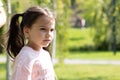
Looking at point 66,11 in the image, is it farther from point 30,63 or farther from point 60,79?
point 30,63

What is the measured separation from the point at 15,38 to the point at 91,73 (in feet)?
23.9

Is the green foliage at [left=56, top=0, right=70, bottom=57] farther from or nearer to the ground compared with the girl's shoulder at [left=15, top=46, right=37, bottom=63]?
nearer to the ground

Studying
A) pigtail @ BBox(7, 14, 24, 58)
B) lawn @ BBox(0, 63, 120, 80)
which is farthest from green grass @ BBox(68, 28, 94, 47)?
pigtail @ BBox(7, 14, 24, 58)

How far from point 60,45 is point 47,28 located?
323 inches

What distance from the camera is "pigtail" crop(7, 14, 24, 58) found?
8.89 ft

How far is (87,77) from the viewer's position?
921 centimetres

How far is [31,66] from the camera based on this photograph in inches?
96.3

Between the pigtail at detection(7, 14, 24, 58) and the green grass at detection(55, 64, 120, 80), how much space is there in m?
6.26

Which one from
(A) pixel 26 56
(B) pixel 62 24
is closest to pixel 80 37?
(B) pixel 62 24

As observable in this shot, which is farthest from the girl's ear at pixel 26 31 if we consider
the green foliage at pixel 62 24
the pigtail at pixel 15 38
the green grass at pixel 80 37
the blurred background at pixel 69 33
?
the green grass at pixel 80 37

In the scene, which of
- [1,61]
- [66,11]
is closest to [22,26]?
[66,11]

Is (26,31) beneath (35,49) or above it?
above

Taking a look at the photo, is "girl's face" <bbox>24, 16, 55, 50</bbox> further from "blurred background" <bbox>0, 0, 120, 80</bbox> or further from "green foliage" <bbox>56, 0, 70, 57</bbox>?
"green foliage" <bbox>56, 0, 70, 57</bbox>

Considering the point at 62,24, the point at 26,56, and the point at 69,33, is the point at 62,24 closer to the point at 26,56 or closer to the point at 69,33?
the point at 69,33
